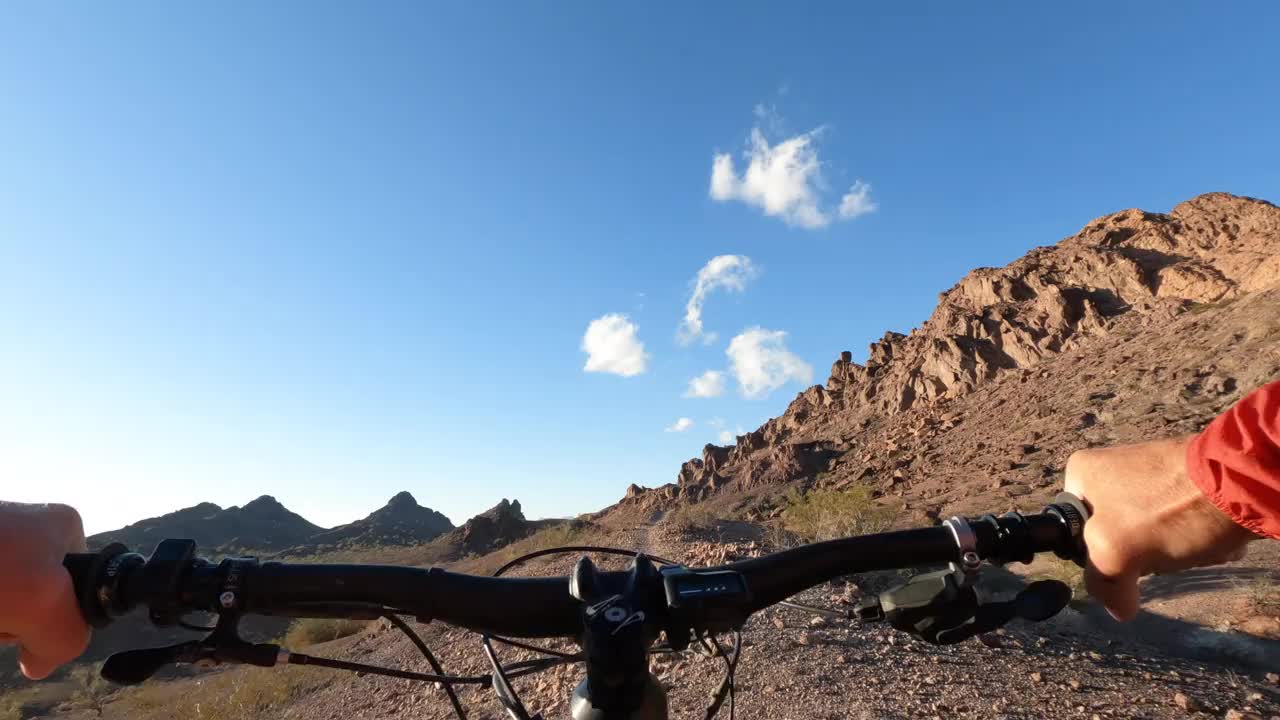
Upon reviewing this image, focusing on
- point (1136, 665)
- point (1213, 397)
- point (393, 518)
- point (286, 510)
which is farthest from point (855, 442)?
point (286, 510)

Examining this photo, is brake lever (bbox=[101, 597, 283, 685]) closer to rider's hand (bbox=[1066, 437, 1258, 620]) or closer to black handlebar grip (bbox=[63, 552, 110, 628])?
black handlebar grip (bbox=[63, 552, 110, 628])

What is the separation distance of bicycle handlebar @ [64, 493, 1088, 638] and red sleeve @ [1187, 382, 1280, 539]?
0.30 m

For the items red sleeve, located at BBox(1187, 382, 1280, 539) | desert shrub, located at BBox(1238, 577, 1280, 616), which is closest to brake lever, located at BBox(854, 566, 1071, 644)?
red sleeve, located at BBox(1187, 382, 1280, 539)

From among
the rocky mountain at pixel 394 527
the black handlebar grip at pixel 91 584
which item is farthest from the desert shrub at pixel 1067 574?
the rocky mountain at pixel 394 527

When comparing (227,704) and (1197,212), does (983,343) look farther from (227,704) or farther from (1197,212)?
(227,704)

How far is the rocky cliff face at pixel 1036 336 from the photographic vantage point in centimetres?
3400

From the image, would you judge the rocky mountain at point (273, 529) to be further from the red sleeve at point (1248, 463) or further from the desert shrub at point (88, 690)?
the red sleeve at point (1248, 463)

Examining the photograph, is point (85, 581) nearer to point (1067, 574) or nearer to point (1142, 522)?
point (1142, 522)

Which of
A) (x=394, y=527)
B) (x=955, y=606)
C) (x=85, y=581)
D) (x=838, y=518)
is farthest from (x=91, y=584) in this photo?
(x=394, y=527)

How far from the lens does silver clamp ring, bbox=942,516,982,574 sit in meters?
1.47

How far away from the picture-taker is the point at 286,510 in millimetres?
77688

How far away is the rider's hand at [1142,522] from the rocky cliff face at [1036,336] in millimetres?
31466

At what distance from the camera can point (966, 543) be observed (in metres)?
1.51

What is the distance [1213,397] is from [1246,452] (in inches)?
1257
